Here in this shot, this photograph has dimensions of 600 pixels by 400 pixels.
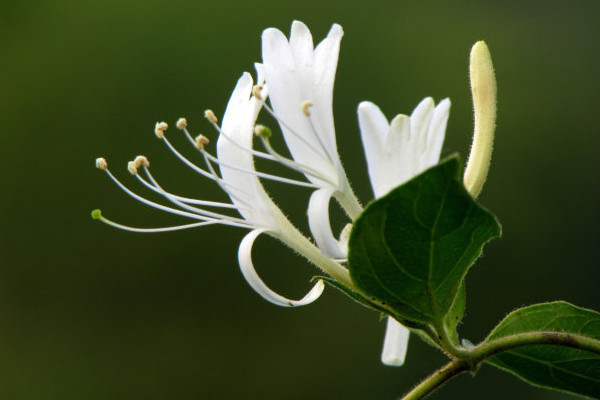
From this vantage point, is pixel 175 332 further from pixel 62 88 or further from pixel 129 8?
pixel 129 8

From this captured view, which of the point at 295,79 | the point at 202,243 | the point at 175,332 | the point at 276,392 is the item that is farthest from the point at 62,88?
the point at 295,79

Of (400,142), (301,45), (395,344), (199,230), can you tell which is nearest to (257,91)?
(301,45)

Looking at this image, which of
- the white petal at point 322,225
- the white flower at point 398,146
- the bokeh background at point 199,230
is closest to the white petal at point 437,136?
the white flower at point 398,146

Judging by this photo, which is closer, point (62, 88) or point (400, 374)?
point (400, 374)

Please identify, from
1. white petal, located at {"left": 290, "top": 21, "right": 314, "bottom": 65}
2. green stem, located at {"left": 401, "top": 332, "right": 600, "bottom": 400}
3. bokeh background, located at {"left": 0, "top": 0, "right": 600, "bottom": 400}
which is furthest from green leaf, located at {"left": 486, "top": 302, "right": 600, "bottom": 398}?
bokeh background, located at {"left": 0, "top": 0, "right": 600, "bottom": 400}

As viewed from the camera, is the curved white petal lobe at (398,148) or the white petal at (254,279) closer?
the curved white petal lobe at (398,148)

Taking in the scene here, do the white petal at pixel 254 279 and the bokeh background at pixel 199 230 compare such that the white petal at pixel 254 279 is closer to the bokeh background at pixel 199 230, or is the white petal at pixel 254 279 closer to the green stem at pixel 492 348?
the green stem at pixel 492 348

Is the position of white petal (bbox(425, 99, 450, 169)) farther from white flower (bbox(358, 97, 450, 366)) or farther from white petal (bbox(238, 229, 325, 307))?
white petal (bbox(238, 229, 325, 307))

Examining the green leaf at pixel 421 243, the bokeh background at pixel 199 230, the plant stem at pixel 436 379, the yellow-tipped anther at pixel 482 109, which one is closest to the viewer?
the green leaf at pixel 421 243

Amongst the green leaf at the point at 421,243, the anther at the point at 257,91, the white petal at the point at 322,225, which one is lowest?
the green leaf at the point at 421,243
